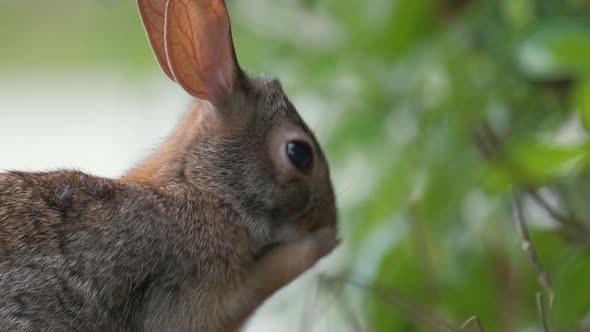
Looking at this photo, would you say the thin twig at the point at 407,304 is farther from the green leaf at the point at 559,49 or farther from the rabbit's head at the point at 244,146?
the green leaf at the point at 559,49

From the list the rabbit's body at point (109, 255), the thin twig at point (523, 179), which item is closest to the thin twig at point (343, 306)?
the rabbit's body at point (109, 255)

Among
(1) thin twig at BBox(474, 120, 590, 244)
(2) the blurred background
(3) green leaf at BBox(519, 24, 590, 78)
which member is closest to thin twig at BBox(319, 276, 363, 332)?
(2) the blurred background

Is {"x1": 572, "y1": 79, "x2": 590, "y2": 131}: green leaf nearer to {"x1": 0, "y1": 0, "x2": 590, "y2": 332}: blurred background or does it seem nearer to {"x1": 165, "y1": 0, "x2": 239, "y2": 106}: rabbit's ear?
{"x1": 0, "y1": 0, "x2": 590, "y2": 332}: blurred background

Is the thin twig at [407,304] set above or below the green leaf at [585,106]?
below

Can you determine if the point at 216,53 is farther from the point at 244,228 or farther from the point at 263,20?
the point at 263,20

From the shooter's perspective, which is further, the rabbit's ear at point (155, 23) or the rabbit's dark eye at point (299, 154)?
the rabbit's dark eye at point (299, 154)

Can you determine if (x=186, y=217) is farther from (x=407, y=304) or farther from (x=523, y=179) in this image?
(x=523, y=179)

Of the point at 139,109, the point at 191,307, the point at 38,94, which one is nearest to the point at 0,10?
the point at 38,94

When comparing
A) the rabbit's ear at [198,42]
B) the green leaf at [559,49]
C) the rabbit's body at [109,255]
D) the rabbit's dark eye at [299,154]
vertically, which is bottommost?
the rabbit's body at [109,255]
